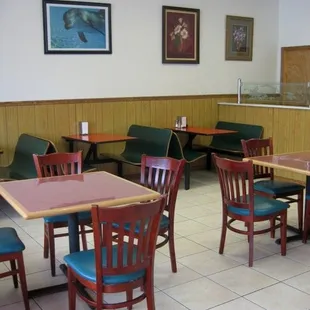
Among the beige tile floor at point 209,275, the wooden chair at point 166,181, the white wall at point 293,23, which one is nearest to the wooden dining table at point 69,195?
the wooden chair at point 166,181

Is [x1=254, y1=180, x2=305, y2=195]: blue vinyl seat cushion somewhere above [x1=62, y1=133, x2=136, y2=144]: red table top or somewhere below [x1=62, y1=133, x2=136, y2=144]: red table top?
below

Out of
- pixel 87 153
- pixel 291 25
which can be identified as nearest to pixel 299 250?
pixel 87 153

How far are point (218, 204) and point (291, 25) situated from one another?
158 inches

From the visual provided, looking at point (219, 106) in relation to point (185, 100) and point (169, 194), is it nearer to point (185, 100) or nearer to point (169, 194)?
point (185, 100)

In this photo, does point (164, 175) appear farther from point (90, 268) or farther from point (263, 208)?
point (90, 268)

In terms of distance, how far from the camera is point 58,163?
146 inches

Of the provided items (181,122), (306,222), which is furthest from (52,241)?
(181,122)

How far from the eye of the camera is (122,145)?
667 centimetres

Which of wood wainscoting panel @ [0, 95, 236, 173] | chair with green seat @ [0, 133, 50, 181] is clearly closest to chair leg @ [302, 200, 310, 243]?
chair with green seat @ [0, 133, 50, 181]

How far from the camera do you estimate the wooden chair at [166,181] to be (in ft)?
10.9

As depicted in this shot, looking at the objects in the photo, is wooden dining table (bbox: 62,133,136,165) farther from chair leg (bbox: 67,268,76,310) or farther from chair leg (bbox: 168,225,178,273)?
chair leg (bbox: 67,268,76,310)

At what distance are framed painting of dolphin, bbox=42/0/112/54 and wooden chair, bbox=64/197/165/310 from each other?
4082 millimetres

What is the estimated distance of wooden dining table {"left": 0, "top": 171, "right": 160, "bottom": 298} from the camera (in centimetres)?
255

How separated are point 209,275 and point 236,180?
0.74 meters
